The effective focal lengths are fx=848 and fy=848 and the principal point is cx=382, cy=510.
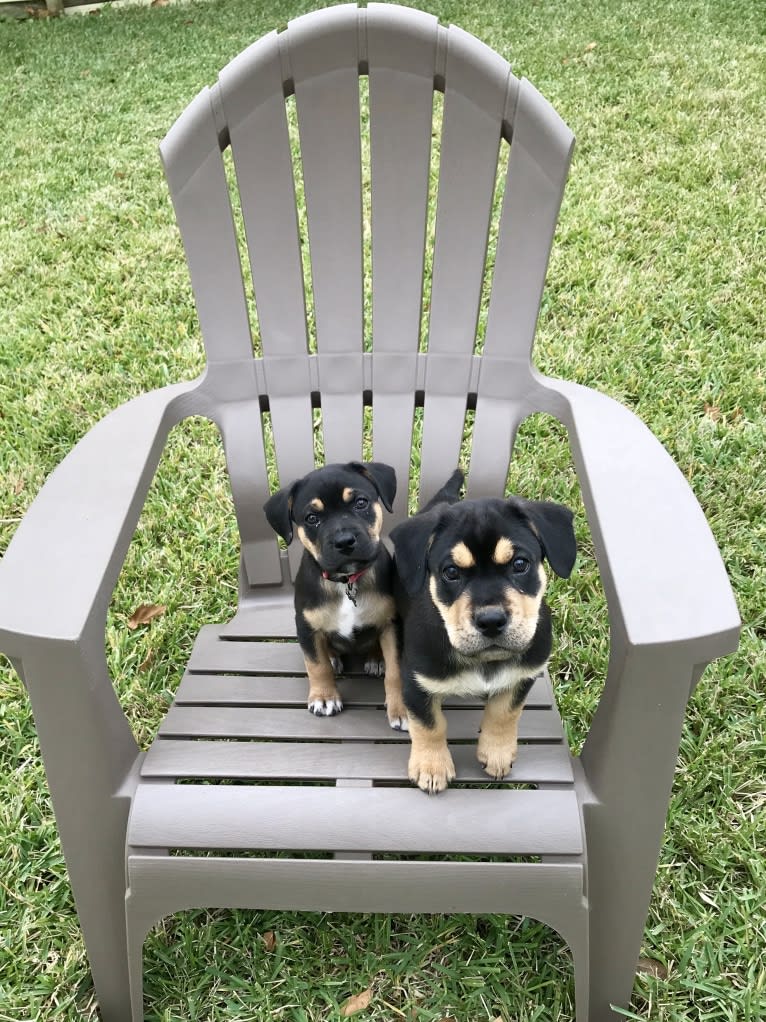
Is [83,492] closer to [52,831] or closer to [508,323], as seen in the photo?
[52,831]

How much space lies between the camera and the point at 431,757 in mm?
1884

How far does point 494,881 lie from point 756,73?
7028mm

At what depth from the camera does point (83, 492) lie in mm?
1904

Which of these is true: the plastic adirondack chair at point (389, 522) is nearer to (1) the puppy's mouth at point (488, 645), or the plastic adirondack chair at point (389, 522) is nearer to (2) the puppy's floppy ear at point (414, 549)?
(1) the puppy's mouth at point (488, 645)

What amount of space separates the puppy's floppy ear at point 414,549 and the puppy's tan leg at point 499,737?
345mm

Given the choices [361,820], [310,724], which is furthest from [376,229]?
[361,820]

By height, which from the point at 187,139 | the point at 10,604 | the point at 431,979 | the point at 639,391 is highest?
the point at 187,139

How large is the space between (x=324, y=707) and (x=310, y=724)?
0.18 ft

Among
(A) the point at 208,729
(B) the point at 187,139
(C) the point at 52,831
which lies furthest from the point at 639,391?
(C) the point at 52,831

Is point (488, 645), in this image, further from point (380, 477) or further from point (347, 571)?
point (380, 477)

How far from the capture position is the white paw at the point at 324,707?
2.15m

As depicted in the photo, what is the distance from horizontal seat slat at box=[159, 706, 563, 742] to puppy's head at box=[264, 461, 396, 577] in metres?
0.39

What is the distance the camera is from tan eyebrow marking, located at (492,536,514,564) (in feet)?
5.70

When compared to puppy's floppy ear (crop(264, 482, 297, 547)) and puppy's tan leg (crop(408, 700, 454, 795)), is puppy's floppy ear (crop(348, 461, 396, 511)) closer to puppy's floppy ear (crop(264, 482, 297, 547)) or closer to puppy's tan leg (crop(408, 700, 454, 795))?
puppy's floppy ear (crop(264, 482, 297, 547))
